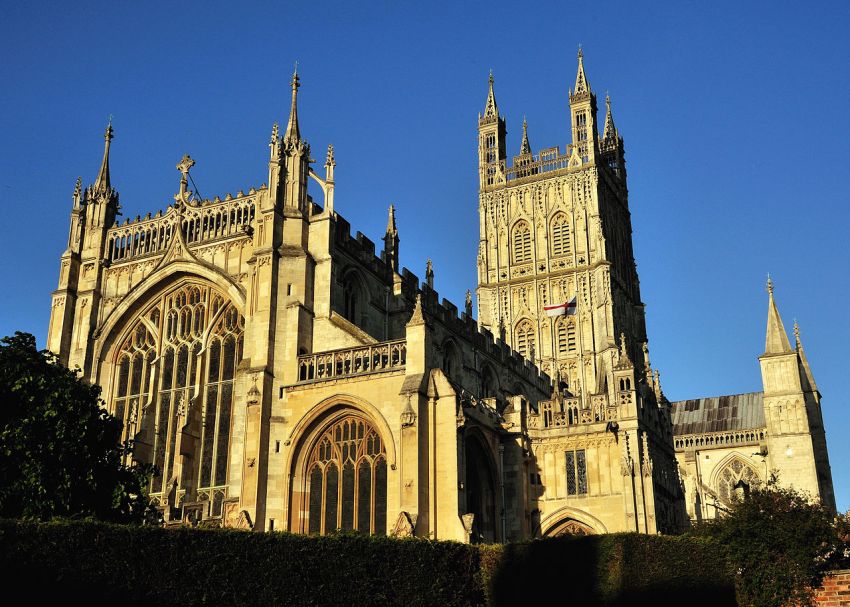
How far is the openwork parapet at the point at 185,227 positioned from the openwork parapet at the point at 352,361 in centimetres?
640

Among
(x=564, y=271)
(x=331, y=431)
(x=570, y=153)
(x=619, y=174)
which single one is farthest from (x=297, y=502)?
(x=619, y=174)

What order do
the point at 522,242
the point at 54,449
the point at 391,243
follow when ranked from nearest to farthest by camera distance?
the point at 54,449 < the point at 391,243 < the point at 522,242

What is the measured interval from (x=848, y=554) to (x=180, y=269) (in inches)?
983

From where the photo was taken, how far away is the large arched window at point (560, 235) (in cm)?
7256

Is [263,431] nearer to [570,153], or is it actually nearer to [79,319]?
[79,319]

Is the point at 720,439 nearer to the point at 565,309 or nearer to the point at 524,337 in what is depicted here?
the point at 565,309

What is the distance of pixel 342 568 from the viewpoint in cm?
2238

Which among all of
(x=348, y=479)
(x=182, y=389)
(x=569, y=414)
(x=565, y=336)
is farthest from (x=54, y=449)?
(x=565, y=336)

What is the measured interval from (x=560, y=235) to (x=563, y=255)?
1.77 m

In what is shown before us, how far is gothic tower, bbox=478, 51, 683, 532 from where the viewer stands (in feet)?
225

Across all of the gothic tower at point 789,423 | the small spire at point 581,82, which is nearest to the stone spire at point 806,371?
the gothic tower at point 789,423

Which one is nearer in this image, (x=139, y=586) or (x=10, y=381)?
(x=139, y=586)

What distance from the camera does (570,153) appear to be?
76250mm

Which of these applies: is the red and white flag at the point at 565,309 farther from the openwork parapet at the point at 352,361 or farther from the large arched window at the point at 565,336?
the openwork parapet at the point at 352,361
